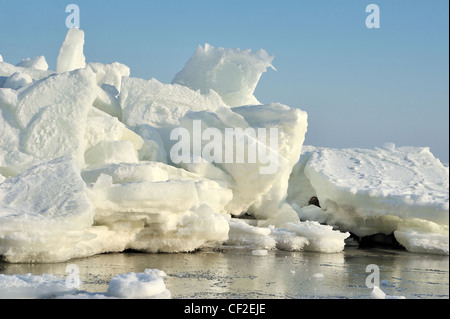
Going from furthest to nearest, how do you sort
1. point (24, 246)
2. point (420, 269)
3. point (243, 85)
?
point (243, 85) < point (420, 269) < point (24, 246)

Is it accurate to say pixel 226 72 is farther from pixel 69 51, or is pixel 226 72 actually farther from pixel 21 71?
pixel 21 71

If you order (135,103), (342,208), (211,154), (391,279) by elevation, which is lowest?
(391,279)

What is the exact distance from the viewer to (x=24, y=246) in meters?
6.02

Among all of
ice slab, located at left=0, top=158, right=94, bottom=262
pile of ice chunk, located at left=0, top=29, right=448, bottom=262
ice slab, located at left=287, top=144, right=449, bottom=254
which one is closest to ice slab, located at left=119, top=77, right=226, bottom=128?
pile of ice chunk, located at left=0, top=29, right=448, bottom=262

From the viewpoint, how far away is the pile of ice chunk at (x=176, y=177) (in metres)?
6.46

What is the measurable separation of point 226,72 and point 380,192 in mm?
4448

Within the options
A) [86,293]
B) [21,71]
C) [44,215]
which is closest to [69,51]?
[21,71]

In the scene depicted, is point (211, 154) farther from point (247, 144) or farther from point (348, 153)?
point (348, 153)

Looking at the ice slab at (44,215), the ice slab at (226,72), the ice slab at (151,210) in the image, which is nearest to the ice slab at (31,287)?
the ice slab at (44,215)

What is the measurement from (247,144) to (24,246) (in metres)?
3.86

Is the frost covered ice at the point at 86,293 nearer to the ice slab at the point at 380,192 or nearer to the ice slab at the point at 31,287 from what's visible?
the ice slab at the point at 31,287

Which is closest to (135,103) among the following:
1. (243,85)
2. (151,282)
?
(243,85)

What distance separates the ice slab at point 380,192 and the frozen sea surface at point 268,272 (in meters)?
0.61
